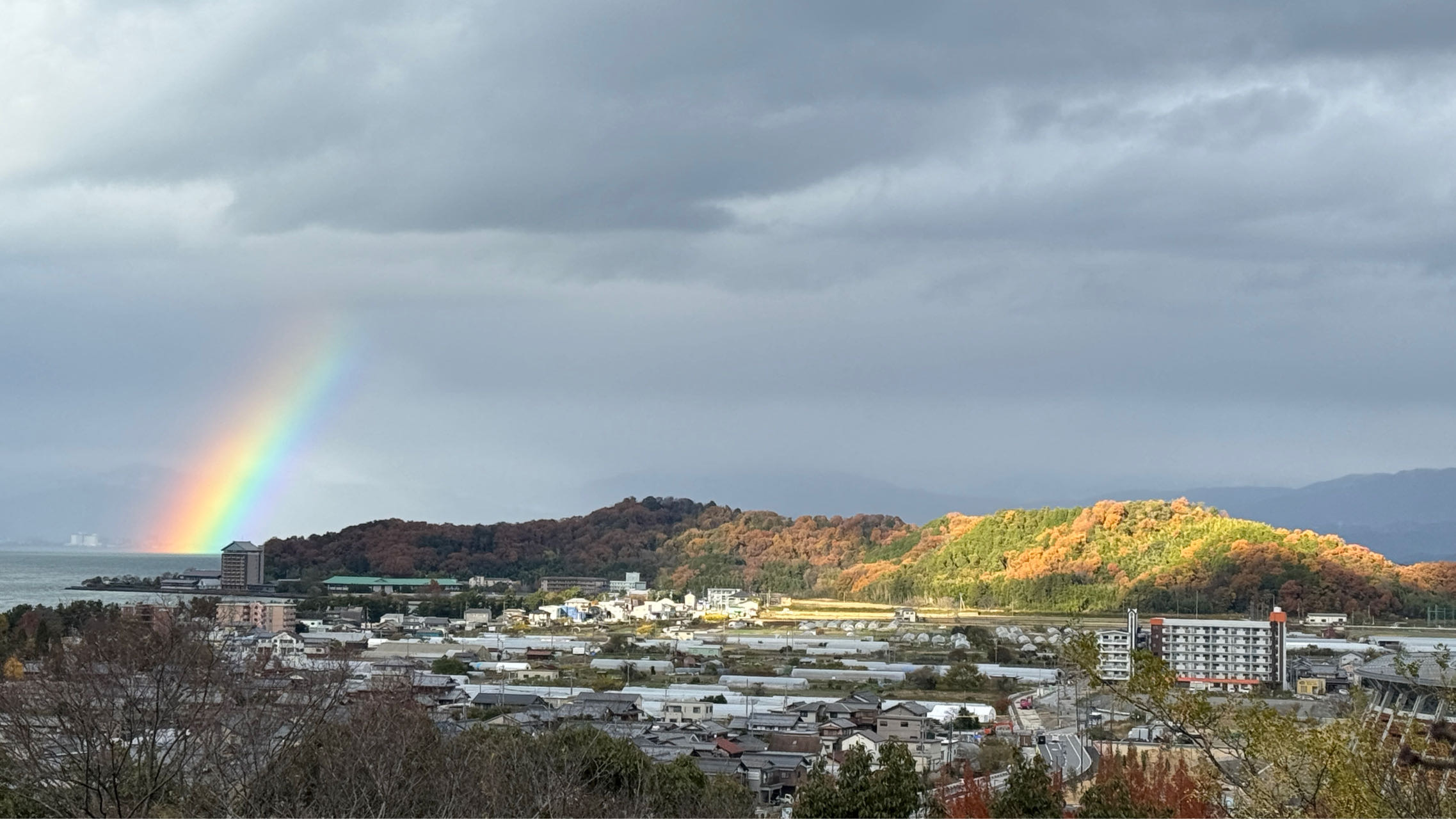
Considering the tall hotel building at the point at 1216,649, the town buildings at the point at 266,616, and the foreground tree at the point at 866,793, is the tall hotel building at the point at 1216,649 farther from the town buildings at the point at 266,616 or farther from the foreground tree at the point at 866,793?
the town buildings at the point at 266,616

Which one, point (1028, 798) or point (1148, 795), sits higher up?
point (1028, 798)

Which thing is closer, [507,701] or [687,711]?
[507,701]

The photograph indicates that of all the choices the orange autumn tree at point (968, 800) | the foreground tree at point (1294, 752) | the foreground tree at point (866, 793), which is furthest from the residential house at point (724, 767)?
the foreground tree at point (1294, 752)

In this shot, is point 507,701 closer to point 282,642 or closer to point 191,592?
point 282,642

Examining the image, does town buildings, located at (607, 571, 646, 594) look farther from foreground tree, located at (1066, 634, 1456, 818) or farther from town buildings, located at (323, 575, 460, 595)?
foreground tree, located at (1066, 634, 1456, 818)

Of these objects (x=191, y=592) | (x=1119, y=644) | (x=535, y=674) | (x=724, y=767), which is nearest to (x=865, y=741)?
(x=724, y=767)

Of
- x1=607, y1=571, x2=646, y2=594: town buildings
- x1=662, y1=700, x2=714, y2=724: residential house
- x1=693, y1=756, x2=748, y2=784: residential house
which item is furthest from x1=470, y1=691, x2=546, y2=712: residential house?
x1=607, y1=571, x2=646, y2=594: town buildings

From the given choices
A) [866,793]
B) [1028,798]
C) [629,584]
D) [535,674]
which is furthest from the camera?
[629,584]
